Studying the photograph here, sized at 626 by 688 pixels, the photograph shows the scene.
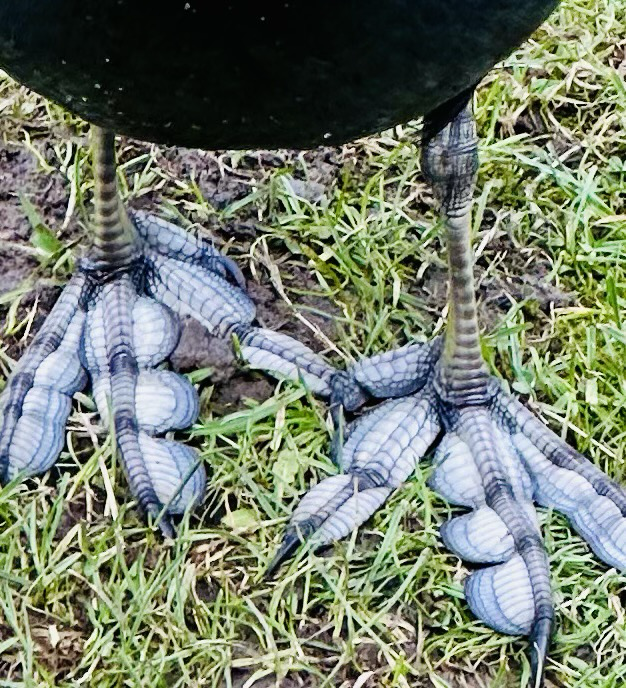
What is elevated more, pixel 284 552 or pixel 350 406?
pixel 350 406

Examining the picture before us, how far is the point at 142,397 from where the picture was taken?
2.16 meters

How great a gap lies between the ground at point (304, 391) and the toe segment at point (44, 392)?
41mm

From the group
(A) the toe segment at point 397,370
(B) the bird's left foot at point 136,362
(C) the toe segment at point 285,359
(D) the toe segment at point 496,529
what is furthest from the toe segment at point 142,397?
(D) the toe segment at point 496,529

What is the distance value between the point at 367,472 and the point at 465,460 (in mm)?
169

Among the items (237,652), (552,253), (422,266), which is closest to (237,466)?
(237,652)

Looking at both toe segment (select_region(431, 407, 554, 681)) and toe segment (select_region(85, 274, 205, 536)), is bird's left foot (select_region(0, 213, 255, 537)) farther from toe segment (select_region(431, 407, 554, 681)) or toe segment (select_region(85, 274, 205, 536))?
toe segment (select_region(431, 407, 554, 681))

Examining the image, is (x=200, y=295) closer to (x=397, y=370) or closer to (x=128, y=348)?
(x=128, y=348)

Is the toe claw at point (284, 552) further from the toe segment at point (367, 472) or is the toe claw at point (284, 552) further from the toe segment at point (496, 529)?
the toe segment at point (496, 529)

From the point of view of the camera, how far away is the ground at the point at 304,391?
1880mm

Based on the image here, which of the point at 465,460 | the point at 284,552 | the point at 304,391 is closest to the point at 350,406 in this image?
the point at 304,391

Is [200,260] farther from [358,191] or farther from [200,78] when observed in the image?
[200,78]

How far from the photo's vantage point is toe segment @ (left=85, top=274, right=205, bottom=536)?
2.03m

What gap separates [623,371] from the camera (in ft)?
7.22

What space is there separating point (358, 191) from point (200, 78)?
1.14 metres
